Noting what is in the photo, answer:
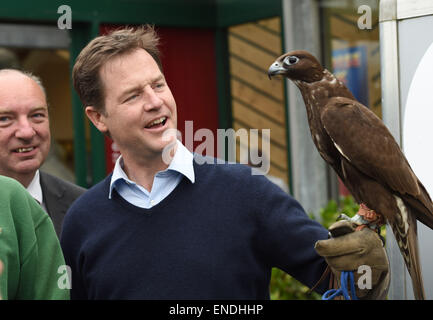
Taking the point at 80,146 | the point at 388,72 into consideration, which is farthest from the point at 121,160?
the point at 80,146

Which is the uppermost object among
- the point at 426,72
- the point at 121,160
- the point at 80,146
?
the point at 426,72

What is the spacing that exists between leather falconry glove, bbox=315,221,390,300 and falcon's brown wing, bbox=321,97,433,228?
Result: 5.3 inches

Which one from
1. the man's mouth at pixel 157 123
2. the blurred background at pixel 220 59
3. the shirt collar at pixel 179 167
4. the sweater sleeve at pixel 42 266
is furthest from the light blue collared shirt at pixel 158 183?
the blurred background at pixel 220 59

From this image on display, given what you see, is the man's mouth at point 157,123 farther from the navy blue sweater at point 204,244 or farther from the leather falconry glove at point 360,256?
the leather falconry glove at point 360,256

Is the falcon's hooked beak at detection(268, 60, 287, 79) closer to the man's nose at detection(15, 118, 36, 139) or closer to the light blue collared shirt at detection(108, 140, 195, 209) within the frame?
the light blue collared shirt at detection(108, 140, 195, 209)

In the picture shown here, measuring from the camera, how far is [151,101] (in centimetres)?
183

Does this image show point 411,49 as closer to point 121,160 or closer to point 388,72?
point 388,72

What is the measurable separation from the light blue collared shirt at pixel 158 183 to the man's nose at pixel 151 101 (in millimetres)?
195

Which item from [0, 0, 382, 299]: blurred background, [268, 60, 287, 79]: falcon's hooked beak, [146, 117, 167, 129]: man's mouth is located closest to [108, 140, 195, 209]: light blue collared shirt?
[146, 117, 167, 129]: man's mouth

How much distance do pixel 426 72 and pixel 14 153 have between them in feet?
4.94

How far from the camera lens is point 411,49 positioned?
2.21 metres

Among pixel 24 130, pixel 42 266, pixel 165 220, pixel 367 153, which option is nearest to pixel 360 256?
pixel 367 153

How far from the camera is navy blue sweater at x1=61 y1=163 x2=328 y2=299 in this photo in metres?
1.82
